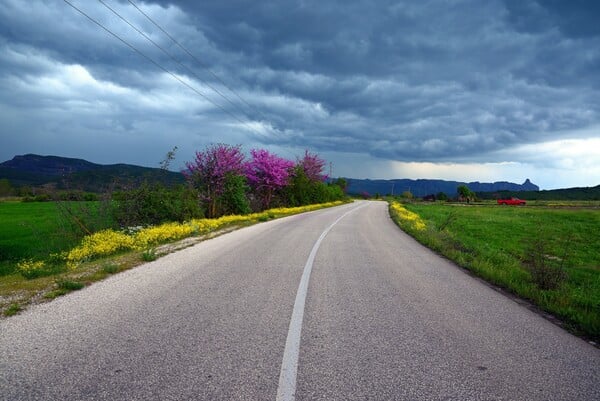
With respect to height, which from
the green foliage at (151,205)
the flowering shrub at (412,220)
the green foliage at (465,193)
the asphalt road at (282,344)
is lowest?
the flowering shrub at (412,220)

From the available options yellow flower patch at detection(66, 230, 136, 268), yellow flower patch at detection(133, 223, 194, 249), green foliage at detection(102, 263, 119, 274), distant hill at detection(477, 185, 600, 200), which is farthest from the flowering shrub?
distant hill at detection(477, 185, 600, 200)

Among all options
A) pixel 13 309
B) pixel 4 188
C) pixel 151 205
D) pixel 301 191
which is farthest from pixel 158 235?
pixel 4 188

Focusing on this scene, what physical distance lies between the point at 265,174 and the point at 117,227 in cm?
2047

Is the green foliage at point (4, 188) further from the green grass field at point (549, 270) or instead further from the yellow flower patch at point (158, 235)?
the green grass field at point (549, 270)

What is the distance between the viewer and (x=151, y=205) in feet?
55.6

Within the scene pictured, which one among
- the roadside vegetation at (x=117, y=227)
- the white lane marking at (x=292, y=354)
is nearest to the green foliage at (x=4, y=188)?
the roadside vegetation at (x=117, y=227)

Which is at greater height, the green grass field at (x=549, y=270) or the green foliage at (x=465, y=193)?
the green foliage at (x=465, y=193)

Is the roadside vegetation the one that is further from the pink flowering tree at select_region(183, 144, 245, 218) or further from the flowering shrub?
the flowering shrub

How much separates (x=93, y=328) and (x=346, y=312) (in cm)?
328

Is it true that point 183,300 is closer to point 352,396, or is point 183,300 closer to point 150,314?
point 150,314

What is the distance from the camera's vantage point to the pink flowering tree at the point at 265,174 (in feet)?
113

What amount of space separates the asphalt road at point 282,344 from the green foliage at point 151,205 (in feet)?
31.9

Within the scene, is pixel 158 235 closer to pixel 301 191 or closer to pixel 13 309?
pixel 13 309

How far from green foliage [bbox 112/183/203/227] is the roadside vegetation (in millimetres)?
40
